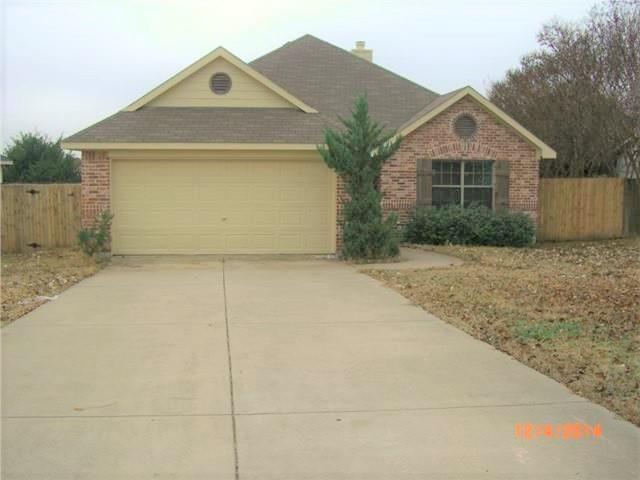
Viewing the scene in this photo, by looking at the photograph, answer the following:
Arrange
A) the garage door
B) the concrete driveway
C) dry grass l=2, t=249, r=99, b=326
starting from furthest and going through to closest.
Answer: the garage door, dry grass l=2, t=249, r=99, b=326, the concrete driveway

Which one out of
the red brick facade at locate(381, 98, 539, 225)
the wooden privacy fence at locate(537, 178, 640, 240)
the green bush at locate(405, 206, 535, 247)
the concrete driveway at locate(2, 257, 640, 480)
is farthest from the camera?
the wooden privacy fence at locate(537, 178, 640, 240)

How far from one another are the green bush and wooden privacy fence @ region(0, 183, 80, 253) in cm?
839

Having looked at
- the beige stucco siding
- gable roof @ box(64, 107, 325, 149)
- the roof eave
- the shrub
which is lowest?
the shrub

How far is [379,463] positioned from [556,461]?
3.71 feet

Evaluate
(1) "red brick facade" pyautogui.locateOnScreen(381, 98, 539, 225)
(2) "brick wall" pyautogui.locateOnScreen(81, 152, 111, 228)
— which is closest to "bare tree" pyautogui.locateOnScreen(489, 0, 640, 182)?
(1) "red brick facade" pyautogui.locateOnScreen(381, 98, 539, 225)

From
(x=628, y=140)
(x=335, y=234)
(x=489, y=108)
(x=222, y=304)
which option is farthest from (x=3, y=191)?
(x=628, y=140)

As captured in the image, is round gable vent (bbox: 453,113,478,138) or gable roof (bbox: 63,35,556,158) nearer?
gable roof (bbox: 63,35,556,158)

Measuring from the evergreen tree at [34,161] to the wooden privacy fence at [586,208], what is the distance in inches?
715

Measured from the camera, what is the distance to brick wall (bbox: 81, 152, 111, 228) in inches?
585

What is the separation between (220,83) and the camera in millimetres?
16219

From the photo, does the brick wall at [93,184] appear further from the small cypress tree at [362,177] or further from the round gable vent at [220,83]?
the small cypress tree at [362,177]

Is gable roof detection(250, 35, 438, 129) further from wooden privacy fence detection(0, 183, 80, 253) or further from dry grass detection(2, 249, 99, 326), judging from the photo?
dry grass detection(2, 249, 99, 326)

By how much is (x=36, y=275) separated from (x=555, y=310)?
8738 millimetres

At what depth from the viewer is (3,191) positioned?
16.5 metres
